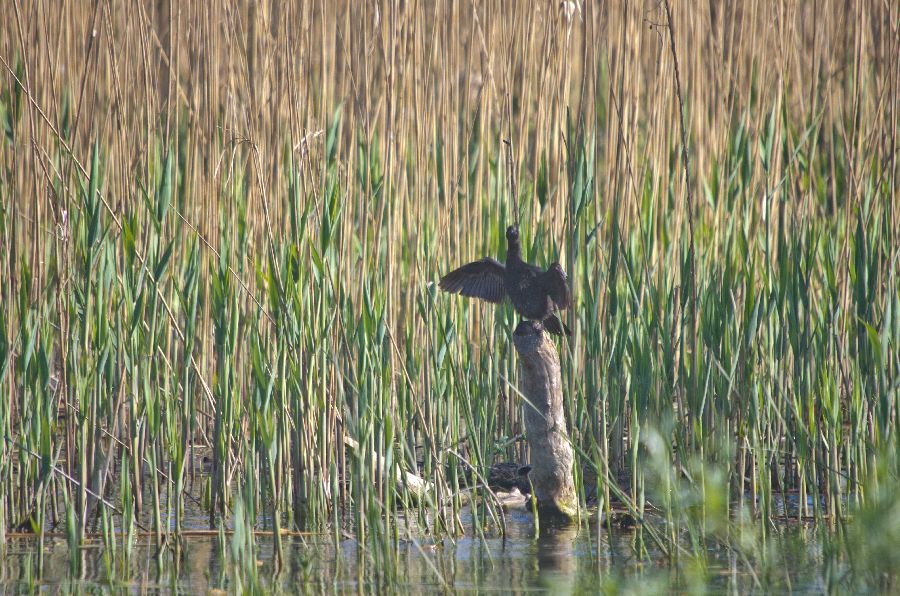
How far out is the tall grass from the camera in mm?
2896

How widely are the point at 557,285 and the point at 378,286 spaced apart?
0.63m

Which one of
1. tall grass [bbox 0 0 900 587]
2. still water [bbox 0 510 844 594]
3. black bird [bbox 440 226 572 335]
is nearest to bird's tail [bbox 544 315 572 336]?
black bird [bbox 440 226 572 335]

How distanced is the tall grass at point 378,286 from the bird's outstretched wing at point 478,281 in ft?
0.35

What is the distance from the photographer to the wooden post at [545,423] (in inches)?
124

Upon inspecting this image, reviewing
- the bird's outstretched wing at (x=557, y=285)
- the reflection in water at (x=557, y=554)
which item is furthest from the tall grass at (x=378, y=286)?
the reflection in water at (x=557, y=554)

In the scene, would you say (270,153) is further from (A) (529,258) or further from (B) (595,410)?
(B) (595,410)

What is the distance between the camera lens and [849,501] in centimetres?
314

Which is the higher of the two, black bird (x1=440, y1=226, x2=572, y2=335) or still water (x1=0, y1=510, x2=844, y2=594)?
black bird (x1=440, y1=226, x2=572, y2=335)

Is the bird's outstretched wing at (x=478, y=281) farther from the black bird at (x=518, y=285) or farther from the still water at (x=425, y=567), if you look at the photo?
the still water at (x=425, y=567)

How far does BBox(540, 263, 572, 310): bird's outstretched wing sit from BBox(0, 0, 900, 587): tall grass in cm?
6

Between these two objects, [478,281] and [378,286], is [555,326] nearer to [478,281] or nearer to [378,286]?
[478,281]

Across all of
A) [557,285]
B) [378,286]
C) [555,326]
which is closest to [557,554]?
[555,326]

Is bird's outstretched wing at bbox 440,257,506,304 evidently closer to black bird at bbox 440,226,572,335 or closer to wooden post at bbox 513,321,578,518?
black bird at bbox 440,226,572,335

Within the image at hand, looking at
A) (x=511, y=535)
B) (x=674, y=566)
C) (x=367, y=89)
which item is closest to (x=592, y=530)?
(x=511, y=535)
